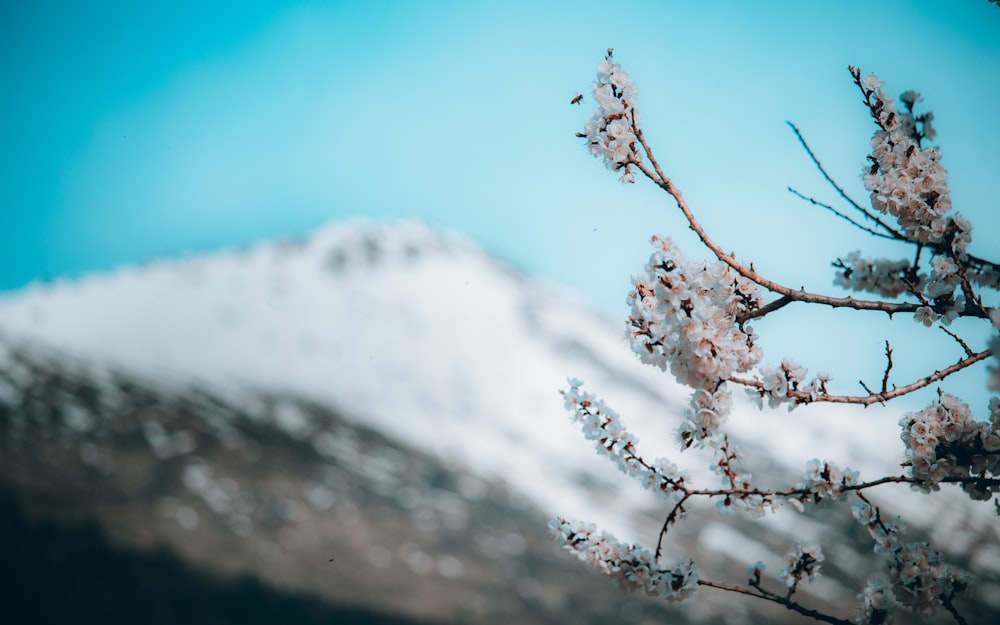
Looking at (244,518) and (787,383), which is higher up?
(244,518)

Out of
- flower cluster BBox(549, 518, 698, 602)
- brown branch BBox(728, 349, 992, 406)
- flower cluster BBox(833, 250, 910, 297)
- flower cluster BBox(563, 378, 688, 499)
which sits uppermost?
flower cluster BBox(833, 250, 910, 297)

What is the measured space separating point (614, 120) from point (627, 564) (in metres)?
2.09

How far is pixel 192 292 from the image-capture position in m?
86.9

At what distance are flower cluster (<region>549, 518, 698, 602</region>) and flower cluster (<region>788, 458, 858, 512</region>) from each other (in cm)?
62

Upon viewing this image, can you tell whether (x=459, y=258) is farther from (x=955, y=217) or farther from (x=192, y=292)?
(x=955, y=217)

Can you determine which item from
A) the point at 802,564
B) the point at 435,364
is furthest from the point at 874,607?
the point at 435,364

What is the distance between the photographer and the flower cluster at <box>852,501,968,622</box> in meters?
2.95

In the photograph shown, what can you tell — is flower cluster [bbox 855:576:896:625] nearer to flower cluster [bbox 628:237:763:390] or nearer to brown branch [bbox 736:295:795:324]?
flower cluster [bbox 628:237:763:390]

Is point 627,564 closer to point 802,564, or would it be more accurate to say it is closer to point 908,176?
point 802,564

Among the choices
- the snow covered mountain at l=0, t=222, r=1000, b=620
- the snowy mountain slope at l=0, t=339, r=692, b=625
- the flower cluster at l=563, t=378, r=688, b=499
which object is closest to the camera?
the flower cluster at l=563, t=378, r=688, b=499

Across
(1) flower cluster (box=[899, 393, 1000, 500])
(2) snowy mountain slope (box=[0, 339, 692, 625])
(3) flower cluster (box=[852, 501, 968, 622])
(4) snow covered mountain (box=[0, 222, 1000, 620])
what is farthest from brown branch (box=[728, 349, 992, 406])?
(4) snow covered mountain (box=[0, 222, 1000, 620])

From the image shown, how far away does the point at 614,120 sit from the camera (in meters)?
2.72

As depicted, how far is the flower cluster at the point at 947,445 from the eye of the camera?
2.84m

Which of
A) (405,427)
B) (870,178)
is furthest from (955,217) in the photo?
(405,427)
